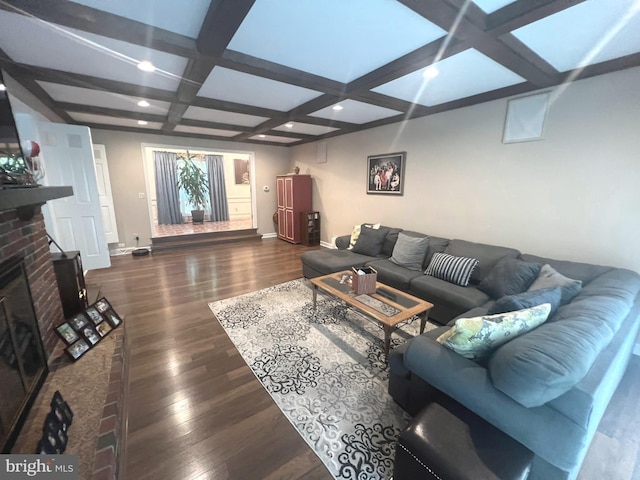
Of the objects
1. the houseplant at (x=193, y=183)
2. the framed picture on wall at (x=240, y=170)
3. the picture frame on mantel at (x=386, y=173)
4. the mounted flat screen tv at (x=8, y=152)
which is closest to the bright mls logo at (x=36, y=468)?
the mounted flat screen tv at (x=8, y=152)

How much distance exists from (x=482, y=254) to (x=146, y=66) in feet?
12.3

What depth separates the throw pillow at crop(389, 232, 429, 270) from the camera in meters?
3.33

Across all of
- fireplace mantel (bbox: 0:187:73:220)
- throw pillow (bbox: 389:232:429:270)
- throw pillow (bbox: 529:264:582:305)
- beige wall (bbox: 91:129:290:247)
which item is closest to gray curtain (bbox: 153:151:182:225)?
beige wall (bbox: 91:129:290:247)

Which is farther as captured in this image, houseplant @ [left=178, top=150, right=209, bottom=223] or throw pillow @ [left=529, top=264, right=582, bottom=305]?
houseplant @ [left=178, top=150, right=209, bottom=223]

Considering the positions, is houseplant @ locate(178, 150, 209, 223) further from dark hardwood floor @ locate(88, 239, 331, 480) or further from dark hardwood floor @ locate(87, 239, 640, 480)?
dark hardwood floor @ locate(87, 239, 640, 480)

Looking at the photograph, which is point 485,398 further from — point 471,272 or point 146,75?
point 146,75

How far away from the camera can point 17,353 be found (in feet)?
4.75

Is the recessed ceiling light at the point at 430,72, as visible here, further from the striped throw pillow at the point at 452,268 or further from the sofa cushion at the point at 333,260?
the sofa cushion at the point at 333,260

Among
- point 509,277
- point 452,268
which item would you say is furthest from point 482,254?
point 509,277

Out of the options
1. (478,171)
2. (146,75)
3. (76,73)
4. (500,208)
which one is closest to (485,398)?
(500,208)

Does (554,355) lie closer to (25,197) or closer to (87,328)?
(25,197)

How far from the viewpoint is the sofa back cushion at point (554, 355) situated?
1.01 m

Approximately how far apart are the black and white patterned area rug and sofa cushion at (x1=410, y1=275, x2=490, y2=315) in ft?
1.18

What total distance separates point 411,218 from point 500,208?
1.22 meters
